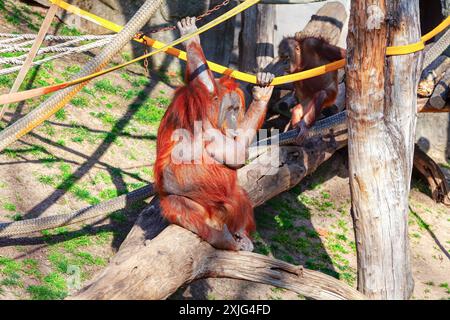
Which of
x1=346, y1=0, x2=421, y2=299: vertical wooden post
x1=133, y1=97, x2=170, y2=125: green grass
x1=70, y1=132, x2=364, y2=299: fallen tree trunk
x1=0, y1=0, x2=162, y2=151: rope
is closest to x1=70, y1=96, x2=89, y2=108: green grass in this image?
x1=133, y1=97, x2=170, y2=125: green grass

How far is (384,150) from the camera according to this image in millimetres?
4277

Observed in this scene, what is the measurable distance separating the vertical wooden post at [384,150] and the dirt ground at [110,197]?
1248 mm

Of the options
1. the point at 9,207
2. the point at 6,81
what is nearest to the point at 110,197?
the point at 9,207

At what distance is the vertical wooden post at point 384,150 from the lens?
4.20m

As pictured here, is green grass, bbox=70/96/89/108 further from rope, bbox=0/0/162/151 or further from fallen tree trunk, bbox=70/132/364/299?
rope, bbox=0/0/162/151

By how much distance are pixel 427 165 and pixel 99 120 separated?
3.33 m

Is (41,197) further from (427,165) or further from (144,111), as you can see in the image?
(427,165)

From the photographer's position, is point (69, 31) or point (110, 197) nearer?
point (110, 197)

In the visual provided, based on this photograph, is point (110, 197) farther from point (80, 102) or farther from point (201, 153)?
point (201, 153)

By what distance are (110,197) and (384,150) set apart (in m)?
2.56

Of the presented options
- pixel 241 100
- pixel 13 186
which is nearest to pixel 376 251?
pixel 241 100

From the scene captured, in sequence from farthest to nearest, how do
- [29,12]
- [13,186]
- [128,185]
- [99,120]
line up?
1. [29,12]
2. [99,120]
3. [128,185]
4. [13,186]

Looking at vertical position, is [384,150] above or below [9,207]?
Answer: above
